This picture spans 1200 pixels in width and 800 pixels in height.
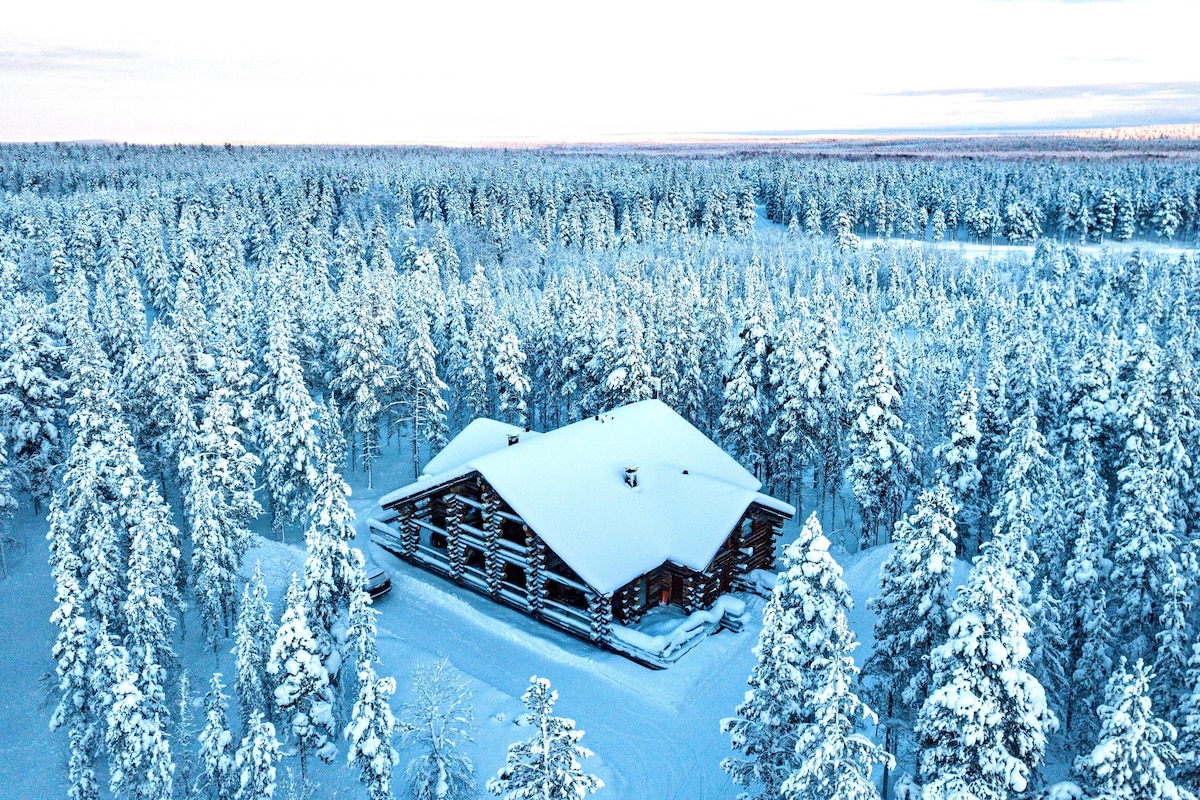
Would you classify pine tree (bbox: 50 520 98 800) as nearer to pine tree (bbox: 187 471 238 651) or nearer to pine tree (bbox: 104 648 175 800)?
pine tree (bbox: 104 648 175 800)

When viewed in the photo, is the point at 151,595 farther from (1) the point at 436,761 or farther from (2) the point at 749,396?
(2) the point at 749,396

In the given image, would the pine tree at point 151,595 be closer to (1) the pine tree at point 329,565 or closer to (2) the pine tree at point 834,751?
(1) the pine tree at point 329,565

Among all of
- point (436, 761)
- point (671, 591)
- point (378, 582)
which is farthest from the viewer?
point (378, 582)

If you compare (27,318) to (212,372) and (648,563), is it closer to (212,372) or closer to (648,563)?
(212,372)

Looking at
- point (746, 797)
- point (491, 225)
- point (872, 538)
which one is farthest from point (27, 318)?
point (491, 225)

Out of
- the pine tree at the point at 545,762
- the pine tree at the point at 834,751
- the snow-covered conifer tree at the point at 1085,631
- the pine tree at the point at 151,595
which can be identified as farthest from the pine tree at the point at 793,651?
the pine tree at the point at 151,595

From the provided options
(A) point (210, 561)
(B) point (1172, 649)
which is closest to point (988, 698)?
(B) point (1172, 649)

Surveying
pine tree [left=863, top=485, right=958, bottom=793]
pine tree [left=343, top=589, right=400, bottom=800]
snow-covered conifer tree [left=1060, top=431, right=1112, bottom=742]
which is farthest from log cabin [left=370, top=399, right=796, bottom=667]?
snow-covered conifer tree [left=1060, top=431, right=1112, bottom=742]
